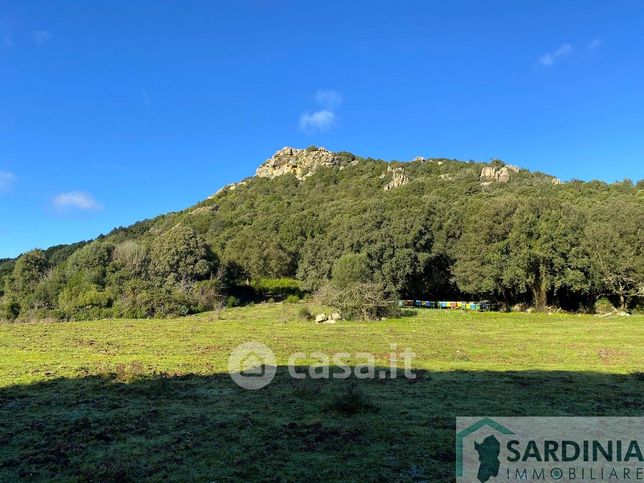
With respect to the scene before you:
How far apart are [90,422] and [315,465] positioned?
408 cm

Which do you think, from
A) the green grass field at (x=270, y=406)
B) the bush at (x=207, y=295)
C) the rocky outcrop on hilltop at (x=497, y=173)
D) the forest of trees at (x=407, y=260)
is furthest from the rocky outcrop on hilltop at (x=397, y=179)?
the green grass field at (x=270, y=406)

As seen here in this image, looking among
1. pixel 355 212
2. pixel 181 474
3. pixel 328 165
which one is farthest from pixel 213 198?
pixel 181 474

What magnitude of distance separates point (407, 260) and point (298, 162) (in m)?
100

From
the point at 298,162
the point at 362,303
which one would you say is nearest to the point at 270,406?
the point at 362,303

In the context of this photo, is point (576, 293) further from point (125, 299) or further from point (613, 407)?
point (125, 299)

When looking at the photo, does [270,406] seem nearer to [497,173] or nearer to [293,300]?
[293,300]

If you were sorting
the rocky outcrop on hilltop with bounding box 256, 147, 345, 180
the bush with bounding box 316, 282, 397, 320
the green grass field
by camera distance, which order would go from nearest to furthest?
the green grass field
the bush with bounding box 316, 282, 397, 320
the rocky outcrop on hilltop with bounding box 256, 147, 345, 180

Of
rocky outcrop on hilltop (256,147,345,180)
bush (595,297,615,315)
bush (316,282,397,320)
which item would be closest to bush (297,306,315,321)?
bush (316,282,397,320)

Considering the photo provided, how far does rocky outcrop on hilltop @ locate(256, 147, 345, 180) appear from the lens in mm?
126088

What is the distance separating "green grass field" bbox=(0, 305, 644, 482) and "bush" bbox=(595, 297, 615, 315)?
18671mm

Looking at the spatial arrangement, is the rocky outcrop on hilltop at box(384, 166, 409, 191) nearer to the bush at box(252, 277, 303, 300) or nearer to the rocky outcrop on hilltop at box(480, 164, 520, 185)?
the rocky outcrop on hilltop at box(480, 164, 520, 185)

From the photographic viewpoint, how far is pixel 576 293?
35.4 m

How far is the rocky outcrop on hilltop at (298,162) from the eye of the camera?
126088 millimetres

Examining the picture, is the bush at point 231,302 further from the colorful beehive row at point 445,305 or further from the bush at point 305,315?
the colorful beehive row at point 445,305
